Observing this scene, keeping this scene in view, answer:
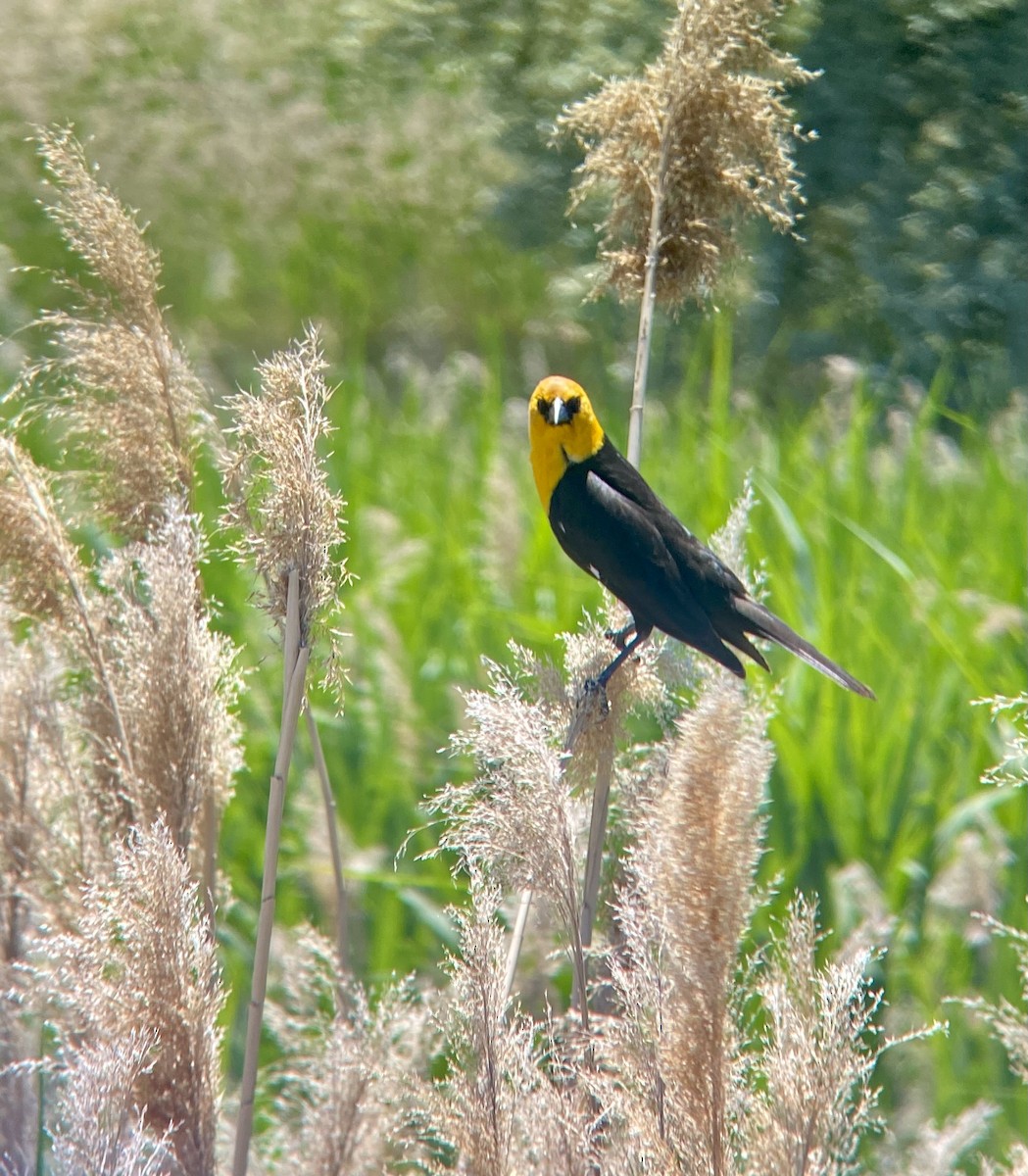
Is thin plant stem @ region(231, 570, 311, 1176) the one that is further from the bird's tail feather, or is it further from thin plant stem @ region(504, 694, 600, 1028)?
the bird's tail feather

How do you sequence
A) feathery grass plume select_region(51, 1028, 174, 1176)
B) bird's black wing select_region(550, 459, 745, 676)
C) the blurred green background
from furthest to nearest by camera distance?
the blurred green background → bird's black wing select_region(550, 459, 745, 676) → feathery grass plume select_region(51, 1028, 174, 1176)

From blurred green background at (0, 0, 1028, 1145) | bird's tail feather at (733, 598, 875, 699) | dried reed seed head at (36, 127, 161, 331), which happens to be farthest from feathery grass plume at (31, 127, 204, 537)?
bird's tail feather at (733, 598, 875, 699)

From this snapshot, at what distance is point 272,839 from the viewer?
1081 mm

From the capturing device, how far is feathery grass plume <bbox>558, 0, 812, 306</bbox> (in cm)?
125

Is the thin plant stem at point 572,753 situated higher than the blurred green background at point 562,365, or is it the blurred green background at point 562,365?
the thin plant stem at point 572,753

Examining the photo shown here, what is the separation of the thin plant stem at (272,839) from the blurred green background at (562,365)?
0.10 metres

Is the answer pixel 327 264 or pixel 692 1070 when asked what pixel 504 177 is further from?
pixel 692 1070

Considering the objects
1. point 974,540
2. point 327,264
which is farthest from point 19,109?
point 974,540

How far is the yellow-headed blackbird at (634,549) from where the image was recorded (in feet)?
4.78

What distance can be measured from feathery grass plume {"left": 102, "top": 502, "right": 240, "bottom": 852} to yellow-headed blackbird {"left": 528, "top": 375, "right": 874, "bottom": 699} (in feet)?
1.30

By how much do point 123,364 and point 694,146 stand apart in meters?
0.56

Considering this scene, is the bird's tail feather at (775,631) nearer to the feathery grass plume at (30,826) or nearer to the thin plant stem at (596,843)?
the thin plant stem at (596,843)

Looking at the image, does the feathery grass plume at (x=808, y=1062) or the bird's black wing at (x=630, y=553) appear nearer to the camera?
the feathery grass plume at (x=808, y=1062)

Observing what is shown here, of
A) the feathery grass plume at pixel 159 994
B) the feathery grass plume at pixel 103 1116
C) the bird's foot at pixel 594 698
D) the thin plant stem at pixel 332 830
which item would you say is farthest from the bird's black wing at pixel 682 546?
the feathery grass plume at pixel 103 1116
